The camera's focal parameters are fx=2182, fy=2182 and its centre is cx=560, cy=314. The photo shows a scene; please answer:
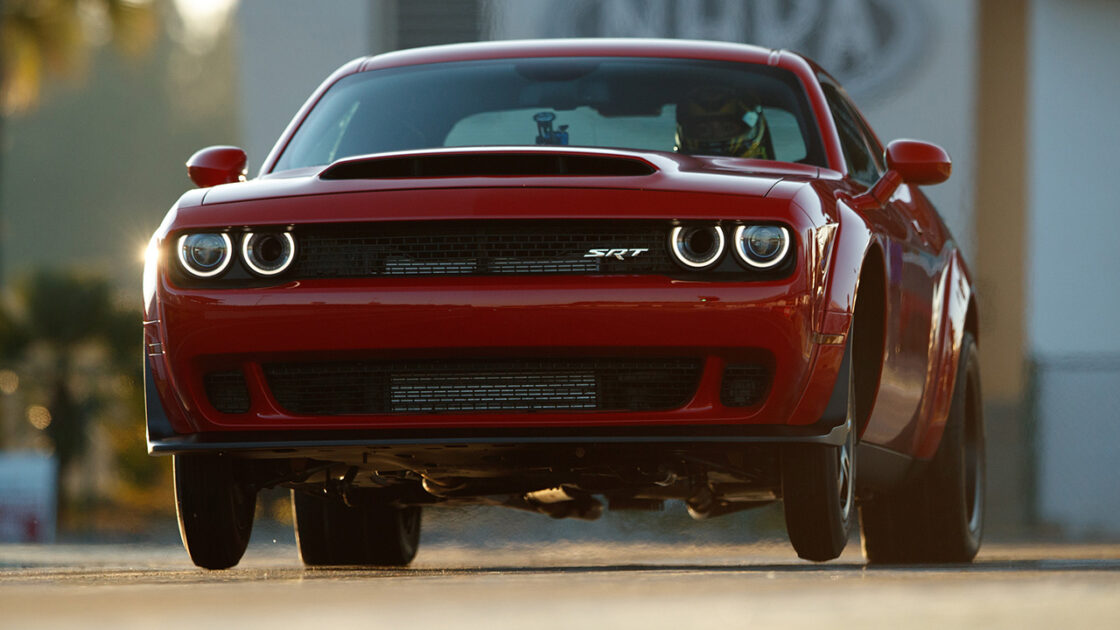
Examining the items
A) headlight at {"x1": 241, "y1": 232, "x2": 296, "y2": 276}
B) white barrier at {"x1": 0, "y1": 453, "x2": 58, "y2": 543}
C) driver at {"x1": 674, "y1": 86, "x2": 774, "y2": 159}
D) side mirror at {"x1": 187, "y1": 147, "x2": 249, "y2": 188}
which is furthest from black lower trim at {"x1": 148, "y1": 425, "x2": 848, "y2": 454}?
white barrier at {"x1": 0, "y1": 453, "x2": 58, "y2": 543}

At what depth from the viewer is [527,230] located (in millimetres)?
5164

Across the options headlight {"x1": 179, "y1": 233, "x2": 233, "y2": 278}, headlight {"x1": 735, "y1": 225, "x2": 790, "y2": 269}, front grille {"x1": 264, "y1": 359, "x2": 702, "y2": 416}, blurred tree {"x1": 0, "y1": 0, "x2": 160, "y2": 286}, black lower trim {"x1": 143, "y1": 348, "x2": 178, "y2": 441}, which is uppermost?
headlight {"x1": 735, "y1": 225, "x2": 790, "y2": 269}

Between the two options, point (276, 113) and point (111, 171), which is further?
point (111, 171)

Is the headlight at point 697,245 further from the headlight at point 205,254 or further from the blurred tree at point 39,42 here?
the blurred tree at point 39,42

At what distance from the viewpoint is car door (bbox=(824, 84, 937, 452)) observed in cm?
593

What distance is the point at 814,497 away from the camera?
5.31 meters

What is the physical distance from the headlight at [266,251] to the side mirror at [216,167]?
100 centimetres

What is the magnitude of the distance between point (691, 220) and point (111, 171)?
7991 centimetres

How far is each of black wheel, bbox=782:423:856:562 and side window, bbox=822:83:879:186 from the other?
1.26 m

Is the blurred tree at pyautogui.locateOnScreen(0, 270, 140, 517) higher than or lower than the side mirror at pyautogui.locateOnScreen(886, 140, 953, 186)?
lower

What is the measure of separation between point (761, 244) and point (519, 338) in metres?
0.61

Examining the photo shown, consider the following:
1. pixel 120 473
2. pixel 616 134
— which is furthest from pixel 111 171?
pixel 616 134

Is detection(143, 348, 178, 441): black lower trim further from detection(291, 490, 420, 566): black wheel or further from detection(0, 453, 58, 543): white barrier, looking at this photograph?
detection(0, 453, 58, 543): white barrier

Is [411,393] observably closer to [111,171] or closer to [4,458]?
[4,458]
